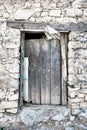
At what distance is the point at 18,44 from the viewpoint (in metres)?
4.65

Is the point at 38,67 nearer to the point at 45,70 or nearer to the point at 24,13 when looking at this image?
the point at 45,70

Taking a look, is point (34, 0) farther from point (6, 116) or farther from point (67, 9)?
point (6, 116)

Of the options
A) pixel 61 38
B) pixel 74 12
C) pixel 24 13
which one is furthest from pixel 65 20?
pixel 24 13

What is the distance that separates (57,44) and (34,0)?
102cm

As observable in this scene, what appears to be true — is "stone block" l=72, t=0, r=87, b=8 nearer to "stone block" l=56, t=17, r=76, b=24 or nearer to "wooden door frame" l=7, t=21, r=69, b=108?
"stone block" l=56, t=17, r=76, b=24

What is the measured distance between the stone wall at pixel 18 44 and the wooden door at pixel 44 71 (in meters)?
0.32

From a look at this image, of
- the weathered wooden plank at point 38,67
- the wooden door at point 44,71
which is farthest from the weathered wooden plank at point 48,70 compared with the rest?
the weathered wooden plank at point 38,67

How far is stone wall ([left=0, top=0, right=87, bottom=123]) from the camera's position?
15.2ft

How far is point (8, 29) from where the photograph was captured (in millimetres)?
4641

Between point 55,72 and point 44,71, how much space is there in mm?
233

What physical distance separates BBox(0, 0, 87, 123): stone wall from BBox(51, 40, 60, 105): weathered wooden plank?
0.29 meters

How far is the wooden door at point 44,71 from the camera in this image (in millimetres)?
4926

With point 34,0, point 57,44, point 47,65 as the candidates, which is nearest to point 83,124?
point 47,65

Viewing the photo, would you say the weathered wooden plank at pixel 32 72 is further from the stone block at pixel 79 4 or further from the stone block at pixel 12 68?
the stone block at pixel 79 4
